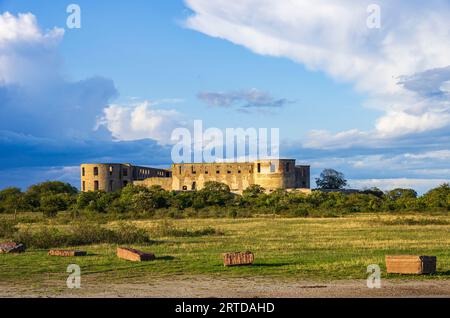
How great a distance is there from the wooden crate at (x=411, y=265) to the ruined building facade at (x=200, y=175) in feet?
244

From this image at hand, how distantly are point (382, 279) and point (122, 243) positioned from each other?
38.8ft

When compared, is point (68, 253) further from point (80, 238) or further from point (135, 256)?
point (80, 238)

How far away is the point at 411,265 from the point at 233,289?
4176mm

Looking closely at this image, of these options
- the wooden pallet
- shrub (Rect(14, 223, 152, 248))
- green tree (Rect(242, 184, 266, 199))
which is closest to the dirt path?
the wooden pallet

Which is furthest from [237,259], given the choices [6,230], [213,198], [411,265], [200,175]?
[200,175]

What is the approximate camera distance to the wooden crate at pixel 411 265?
577 inches

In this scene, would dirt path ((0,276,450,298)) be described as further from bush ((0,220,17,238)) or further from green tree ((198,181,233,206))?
green tree ((198,181,233,206))

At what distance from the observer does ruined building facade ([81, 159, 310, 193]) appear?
297 feet

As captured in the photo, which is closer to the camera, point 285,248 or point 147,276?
point 147,276

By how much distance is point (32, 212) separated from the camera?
61031mm

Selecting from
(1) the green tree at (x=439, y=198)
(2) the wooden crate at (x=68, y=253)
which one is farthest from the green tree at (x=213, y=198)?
(2) the wooden crate at (x=68, y=253)

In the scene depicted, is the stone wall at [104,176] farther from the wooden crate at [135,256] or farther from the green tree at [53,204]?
the wooden crate at [135,256]
